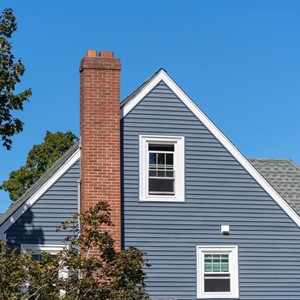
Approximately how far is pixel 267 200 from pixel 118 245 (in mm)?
4701

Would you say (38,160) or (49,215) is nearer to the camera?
(49,215)

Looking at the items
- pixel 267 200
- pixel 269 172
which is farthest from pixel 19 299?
pixel 269 172

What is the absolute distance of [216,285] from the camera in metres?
25.2

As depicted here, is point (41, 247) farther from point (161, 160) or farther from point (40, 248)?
point (161, 160)

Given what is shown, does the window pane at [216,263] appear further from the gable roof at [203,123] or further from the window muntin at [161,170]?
the gable roof at [203,123]

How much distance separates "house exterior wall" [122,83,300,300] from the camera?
24.6m

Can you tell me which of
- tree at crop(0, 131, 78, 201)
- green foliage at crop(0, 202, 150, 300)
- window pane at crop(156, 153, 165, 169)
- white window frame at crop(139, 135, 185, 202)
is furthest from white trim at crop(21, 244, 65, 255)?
tree at crop(0, 131, 78, 201)

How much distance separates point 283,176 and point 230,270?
5.17m

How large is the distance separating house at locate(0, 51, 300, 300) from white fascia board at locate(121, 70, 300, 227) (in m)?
0.03

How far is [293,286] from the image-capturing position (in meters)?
25.8

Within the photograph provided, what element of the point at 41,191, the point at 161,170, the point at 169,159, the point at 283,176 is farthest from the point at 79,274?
the point at 283,176

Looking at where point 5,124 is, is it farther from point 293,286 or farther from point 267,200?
point 293,286

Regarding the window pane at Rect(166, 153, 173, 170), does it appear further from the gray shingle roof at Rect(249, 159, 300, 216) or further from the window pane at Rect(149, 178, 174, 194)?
the gray shingle roof at Rect(249, 159, 300, 216)

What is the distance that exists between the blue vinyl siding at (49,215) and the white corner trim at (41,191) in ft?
0.28
